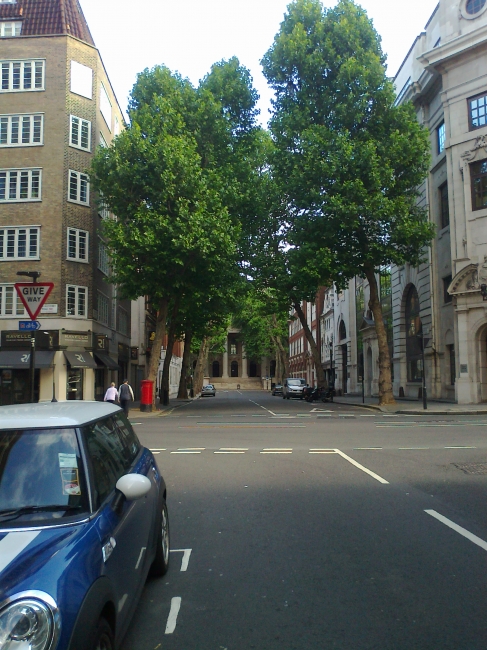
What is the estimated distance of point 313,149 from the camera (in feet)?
102

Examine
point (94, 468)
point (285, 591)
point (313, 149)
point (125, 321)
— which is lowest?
point (285, 591)

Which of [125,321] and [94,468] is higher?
[125,321]

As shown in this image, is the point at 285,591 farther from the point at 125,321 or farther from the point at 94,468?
the point at 125,321

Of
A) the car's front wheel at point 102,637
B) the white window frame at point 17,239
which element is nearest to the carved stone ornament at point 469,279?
the white window frame at point 17,239

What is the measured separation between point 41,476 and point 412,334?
3871 cm

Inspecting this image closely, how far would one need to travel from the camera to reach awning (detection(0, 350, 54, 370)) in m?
31.4

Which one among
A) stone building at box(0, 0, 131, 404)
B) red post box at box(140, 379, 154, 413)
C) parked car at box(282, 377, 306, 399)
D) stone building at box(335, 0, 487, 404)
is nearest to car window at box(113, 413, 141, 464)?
stone building at box(335, 0, 487, 404)

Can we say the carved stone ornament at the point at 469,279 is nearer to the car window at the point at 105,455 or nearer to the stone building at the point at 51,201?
the stone building at the point at 51,201

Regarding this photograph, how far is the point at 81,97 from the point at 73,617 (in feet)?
118

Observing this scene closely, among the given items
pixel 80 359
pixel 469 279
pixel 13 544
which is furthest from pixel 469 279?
pixel 13 544

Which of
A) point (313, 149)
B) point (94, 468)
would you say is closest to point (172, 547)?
point (94, 468)

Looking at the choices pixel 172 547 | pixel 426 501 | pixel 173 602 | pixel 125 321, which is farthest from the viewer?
pixel 125 321

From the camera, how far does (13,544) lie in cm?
293

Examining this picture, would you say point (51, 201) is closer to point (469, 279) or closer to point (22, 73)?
point (22, 73)
